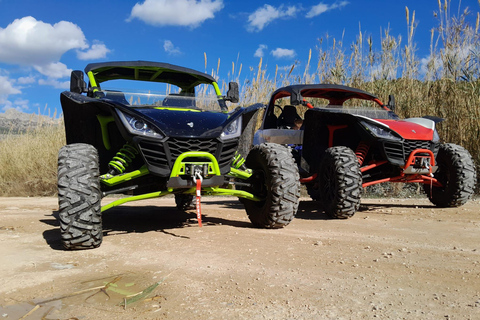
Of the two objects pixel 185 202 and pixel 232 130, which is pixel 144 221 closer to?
pixel 185 202

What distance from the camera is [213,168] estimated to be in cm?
395

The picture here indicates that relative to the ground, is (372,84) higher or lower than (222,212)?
higher

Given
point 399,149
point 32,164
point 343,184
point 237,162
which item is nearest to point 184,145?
point 237,162

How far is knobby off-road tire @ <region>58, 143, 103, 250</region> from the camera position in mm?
3609

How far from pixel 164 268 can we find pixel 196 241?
940 mm

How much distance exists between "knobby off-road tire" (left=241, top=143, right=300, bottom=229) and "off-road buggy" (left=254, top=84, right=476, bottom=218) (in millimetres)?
1035

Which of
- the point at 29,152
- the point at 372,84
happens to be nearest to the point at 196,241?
the point at 372,84

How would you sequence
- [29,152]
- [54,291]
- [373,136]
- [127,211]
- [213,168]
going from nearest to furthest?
[54,291] < [213,168] < [373,136] < [127,211] < [29,152]

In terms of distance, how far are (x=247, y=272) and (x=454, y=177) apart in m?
4.43

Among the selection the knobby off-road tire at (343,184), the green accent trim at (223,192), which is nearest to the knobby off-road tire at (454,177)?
the knobby off-road tire at (343,184)

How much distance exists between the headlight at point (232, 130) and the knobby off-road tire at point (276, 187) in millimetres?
457

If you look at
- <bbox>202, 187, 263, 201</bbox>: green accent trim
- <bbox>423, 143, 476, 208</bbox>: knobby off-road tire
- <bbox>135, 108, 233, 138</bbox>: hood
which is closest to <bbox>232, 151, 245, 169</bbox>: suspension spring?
<bbox>202, 187, 263, 201</bbox>: green accent trim

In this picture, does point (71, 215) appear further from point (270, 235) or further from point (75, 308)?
point (270, 235)

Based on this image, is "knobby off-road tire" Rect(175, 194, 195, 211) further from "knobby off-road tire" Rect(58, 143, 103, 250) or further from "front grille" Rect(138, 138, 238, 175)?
"knobby off-road tire" Rect(58, 143, 103, 250)
